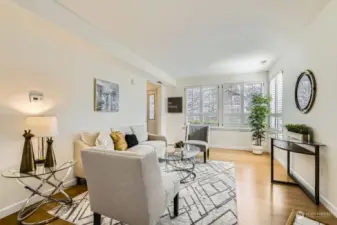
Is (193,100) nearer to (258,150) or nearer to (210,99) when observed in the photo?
(210,99)

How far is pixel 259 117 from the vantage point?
18.0 feet

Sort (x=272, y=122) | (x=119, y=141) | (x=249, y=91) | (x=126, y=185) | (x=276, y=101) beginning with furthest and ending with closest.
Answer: (x=249, y=91) → (x=272, y=122) → (x=276, y=101) → (x=119, y=141) → (x=126, y=185)

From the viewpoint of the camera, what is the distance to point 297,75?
3.37 meters

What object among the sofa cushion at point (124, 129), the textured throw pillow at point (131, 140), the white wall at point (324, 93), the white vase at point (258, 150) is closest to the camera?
the white wall at point (324, 93)

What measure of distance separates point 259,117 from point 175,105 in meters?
3.01

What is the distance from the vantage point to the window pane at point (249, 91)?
19.9 feet

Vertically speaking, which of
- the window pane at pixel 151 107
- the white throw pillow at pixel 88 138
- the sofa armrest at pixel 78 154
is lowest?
the sofa armrest at pixel 78 154

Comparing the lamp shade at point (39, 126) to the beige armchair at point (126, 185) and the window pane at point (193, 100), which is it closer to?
the beige armchair at point (126, 185)

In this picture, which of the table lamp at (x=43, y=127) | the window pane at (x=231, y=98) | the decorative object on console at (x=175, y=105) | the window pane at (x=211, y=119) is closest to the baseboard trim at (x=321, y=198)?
the window pane at (x=231, y=98)

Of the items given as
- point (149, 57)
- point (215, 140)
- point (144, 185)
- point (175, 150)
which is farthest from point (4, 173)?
point (215, 140)

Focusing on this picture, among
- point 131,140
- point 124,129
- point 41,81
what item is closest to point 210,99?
point 124,129

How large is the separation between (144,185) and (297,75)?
3459 mm

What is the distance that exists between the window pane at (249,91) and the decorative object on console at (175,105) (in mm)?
2331

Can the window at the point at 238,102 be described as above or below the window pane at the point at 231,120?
above
